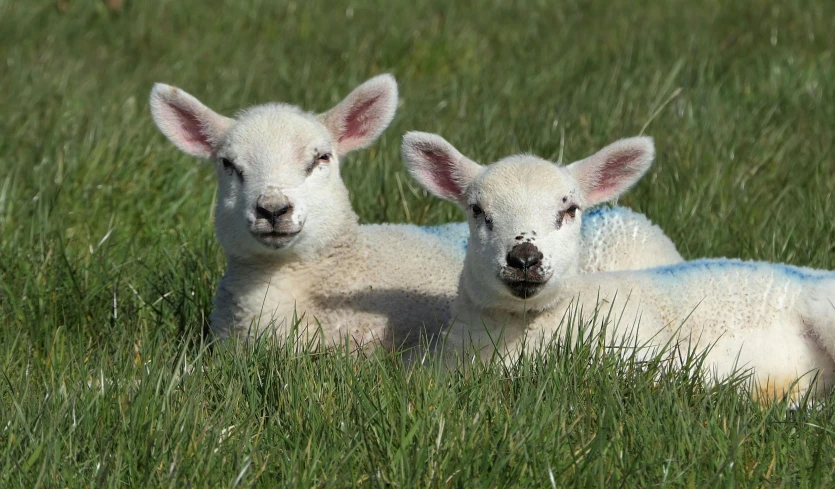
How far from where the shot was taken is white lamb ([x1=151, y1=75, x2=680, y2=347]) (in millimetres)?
4703

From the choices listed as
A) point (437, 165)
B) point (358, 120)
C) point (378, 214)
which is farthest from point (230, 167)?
point (378, 214)

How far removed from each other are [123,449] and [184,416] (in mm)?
191

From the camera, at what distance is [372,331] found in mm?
4832

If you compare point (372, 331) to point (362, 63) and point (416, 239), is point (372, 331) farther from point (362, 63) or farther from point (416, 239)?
point (362, 63)

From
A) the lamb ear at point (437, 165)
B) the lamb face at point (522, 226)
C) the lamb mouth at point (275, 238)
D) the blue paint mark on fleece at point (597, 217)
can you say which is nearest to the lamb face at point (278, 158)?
the lamb mouth at point (275, 238)

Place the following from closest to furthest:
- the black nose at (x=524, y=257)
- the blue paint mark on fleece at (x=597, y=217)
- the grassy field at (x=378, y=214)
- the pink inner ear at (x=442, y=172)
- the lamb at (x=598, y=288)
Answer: the grassy field at (x=378, y=214)
the black nose at (x=524, y=257)
the lamb at (x=598, y=288)
the pink inner ear at (x=442, y=172)
the blue paint mark on fleece at (x=597, y=217)

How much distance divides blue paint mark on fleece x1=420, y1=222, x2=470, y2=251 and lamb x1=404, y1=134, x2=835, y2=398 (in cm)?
65

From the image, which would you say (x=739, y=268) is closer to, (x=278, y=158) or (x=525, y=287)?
(x=525, y=287)

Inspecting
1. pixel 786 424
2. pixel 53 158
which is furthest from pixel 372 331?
pixel 53 158

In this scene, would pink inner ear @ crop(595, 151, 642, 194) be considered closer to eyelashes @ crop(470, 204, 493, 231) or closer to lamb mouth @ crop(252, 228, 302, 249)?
eyelashes @ crop(470, 204, 493, 231)

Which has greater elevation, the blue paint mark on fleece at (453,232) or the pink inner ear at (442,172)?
Result: the pink inner ear at (442,172)

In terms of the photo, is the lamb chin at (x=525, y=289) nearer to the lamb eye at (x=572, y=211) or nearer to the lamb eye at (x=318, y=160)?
the lamb eye at (x=572, y=211)

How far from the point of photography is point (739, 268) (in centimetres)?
→ 486

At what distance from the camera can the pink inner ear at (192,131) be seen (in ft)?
17.0
